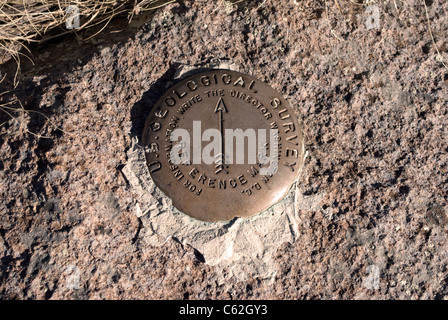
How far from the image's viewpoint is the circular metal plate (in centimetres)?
206

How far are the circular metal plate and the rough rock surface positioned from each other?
0.37ft

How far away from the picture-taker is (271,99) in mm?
2166

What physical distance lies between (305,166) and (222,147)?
0.41m

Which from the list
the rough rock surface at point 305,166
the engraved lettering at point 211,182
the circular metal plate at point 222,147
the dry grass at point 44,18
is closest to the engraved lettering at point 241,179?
the circular metal plate at point 222,147

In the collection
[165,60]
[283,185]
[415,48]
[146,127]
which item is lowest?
[283,185]

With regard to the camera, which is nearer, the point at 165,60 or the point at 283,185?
the point at 283,185

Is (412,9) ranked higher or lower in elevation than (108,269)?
higher

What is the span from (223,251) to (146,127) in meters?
0.66

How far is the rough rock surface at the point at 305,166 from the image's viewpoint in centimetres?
207

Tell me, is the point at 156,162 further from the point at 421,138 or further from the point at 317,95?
the point at 421,138

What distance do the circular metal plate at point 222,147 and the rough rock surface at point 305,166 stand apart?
4.4 inches

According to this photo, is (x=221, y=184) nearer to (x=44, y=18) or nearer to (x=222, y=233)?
(x=222, y=233)

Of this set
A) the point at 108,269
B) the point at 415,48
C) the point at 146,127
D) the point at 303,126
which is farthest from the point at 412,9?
the point at 108,269

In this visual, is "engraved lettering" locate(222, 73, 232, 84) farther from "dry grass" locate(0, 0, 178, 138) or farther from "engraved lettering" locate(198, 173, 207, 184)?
"dry grass" locate(0, 0, 178, 138)
